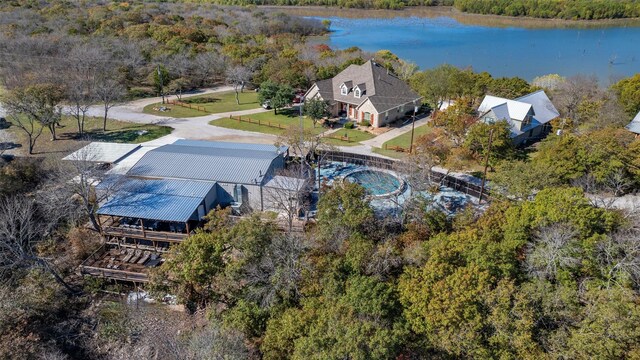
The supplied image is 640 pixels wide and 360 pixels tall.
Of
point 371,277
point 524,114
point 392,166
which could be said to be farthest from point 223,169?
point 524,114

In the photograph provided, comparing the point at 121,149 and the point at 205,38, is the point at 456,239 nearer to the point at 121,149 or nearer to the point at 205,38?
the point at 121,149

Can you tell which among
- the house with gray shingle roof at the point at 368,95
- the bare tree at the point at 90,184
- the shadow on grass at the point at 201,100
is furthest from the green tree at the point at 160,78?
the bare tree at the point at 90,184

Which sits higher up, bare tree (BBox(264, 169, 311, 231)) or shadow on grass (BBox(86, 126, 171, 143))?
shadow on grass (BBox(86, 126, 171, 143))

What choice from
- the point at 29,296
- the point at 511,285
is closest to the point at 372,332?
the point at 511,285

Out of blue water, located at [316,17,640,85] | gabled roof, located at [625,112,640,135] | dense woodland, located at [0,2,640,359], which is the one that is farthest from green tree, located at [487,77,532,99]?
blue water, located at [316,17,640,85]

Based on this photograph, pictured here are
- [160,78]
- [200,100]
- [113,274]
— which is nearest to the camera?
[113,274]

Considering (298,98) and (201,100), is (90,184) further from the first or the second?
(298,98)

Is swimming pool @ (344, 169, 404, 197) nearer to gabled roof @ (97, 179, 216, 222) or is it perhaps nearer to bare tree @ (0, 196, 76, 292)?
gabled roof @ (97, 179, 216, 222)
